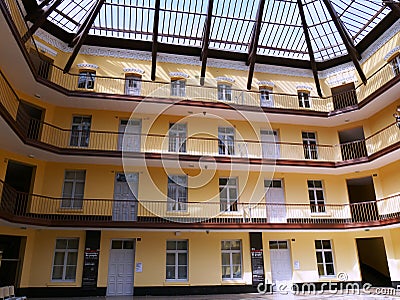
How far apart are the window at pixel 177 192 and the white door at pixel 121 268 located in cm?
246

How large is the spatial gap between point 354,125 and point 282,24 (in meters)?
6.63

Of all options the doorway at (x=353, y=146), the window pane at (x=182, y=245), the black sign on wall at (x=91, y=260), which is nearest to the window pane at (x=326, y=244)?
the doorway at (x=353, y=146)

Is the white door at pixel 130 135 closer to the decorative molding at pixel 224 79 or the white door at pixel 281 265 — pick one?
the decorative molding at pixel 224 79

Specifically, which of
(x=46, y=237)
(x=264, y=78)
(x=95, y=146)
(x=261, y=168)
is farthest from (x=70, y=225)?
(x=264, y=78)

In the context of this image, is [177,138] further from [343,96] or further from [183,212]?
[343,96]

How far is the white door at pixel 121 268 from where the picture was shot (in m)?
13.4

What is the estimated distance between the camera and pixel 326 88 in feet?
59.7

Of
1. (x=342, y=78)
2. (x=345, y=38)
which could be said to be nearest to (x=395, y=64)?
(x=345, y=38)

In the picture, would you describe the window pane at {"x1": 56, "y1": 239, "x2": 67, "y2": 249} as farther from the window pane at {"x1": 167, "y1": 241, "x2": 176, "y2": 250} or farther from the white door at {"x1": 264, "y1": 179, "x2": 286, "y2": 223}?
the white door at {"x1": 264, "y1": 179, "x2": 286, "y2": 223}

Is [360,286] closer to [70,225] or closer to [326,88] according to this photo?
[326,88]

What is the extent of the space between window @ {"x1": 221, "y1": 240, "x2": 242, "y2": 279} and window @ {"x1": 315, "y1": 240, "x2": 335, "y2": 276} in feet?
12.9

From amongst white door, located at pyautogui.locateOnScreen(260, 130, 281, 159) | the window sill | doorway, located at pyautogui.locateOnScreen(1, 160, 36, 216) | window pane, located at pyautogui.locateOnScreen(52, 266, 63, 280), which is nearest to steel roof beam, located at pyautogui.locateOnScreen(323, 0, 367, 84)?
white door, located at pyautogui.locateOnScreen(260, 130, 281, 159)

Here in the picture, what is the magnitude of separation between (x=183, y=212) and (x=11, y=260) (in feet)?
23.1

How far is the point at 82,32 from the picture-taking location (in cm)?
1457
